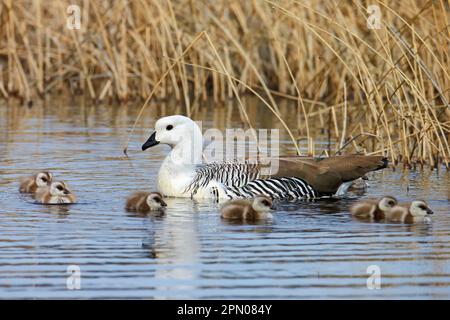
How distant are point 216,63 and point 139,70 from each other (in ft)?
10.5

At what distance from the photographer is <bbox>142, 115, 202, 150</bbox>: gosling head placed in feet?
36.2

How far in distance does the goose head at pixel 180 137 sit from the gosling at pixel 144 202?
1128 millimetres

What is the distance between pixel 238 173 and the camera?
35.3ft

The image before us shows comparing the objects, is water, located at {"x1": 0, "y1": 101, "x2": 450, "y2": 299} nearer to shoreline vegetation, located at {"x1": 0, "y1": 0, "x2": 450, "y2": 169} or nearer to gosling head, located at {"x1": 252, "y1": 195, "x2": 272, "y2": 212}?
gosling head, located at {"x1": 252, "y1": 195, "x2": 272, "y2": 212}

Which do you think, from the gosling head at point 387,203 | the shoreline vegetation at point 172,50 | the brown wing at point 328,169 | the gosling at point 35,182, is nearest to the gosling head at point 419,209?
the gosling head at point 387,203

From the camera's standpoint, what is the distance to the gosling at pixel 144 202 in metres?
9.82

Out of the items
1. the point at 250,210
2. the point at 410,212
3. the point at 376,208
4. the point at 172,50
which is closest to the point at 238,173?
the point at 250,210

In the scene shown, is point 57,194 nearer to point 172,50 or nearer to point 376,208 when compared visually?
point 376,208

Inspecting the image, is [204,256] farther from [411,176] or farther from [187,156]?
[411,176]

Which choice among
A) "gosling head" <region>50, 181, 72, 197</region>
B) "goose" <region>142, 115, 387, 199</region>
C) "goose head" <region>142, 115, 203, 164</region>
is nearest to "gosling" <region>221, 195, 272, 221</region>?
"goose" <region>142, 115, 387, 199</region>

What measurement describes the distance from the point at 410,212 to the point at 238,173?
206cm

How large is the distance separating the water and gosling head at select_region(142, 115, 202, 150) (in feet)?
1.88

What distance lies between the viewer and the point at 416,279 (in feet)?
24.1

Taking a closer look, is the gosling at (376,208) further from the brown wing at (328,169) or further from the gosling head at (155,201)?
the gosling head at (155,201)
